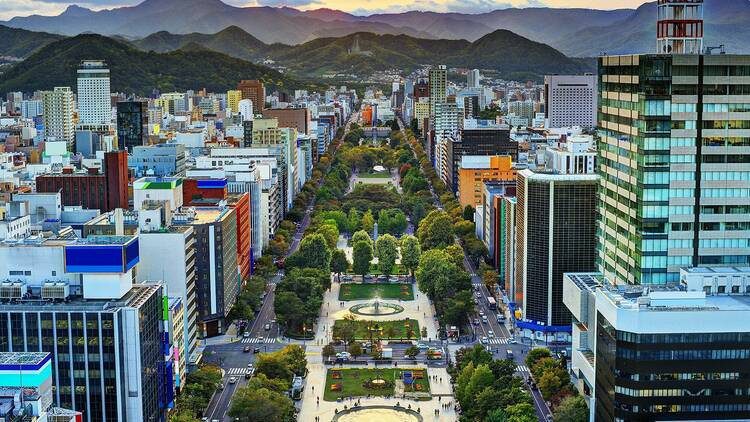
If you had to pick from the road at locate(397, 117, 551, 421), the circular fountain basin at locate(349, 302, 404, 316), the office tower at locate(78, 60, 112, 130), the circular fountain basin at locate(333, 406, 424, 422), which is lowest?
the circular fountain basin at locate(333, 406, 424, 422)

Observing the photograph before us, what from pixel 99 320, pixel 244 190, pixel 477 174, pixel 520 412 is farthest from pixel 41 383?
pixel 477 174

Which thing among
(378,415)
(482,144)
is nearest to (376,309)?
(378,415)

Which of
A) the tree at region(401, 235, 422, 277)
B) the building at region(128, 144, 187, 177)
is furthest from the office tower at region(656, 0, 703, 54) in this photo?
the building at region(128, 144, 187, 177)

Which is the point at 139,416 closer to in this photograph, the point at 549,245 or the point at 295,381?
the point at 295,381

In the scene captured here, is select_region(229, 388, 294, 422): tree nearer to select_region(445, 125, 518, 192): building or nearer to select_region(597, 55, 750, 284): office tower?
select_region(597, 55, 750, 284): office tower

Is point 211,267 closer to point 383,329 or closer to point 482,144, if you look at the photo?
point 383,329

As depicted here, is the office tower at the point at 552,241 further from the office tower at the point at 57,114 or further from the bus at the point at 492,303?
the office tower at the point at 57,114

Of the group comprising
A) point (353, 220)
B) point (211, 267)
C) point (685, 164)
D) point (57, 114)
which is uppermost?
point (57, 114)
